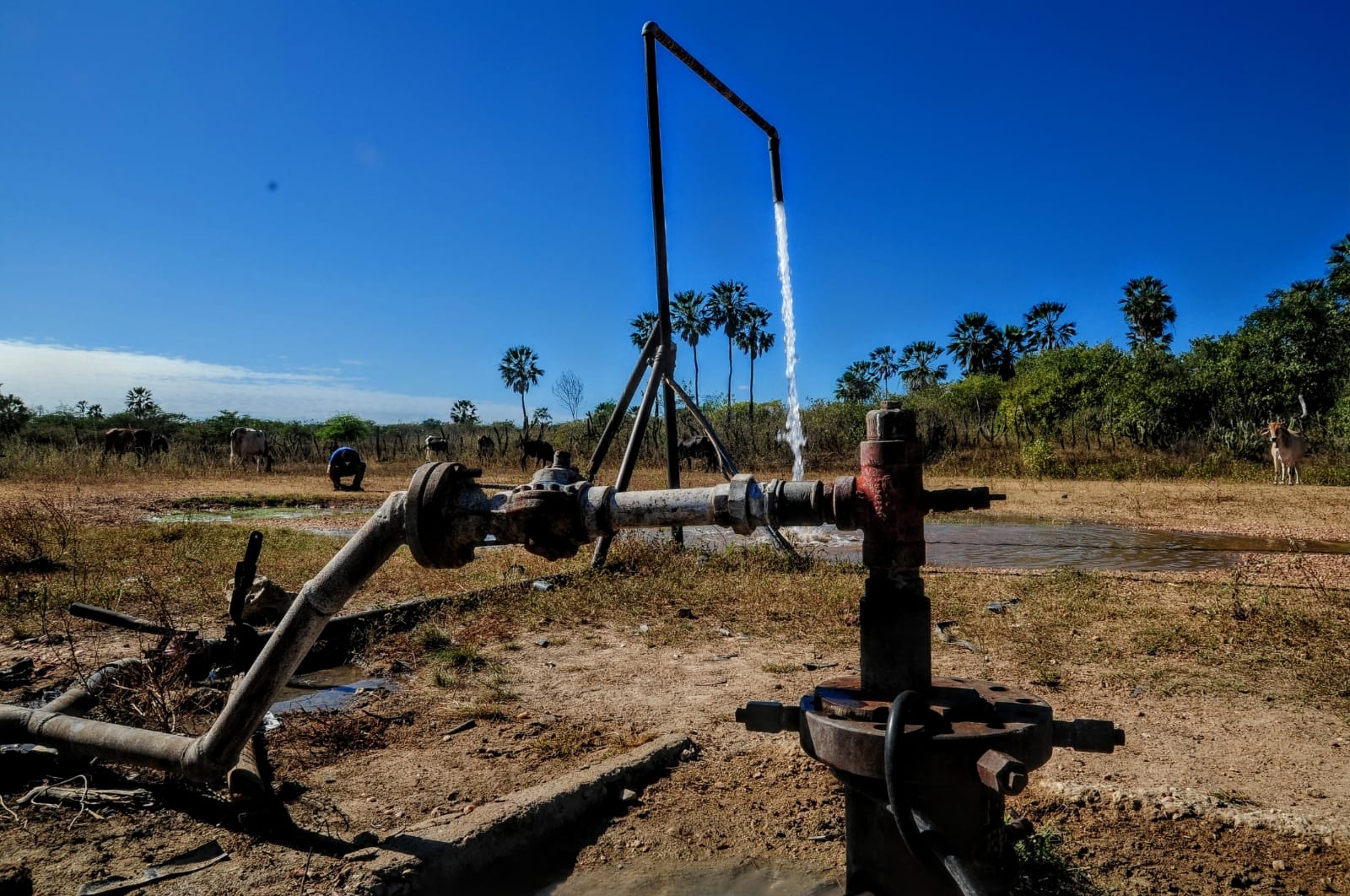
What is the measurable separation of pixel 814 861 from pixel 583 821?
0.75 metres

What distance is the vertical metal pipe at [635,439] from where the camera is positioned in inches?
252

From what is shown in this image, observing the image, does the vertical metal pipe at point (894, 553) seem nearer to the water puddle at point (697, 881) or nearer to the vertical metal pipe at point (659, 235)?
the water puddle at point (697, 881)

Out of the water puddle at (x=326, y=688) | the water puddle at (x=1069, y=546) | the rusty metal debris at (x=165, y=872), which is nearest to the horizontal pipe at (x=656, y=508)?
the rusty metal debris at (x=165, y=872)

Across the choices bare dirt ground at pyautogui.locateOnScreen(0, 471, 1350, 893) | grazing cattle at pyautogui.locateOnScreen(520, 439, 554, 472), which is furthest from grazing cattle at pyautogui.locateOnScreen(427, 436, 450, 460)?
bare dirt ground at pyautogui.locateOnScreen(0, 471, 1350, 893)

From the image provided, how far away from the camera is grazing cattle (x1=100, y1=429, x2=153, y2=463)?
81.2 feet

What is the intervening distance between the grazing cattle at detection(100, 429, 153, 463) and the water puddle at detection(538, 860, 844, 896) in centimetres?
2643

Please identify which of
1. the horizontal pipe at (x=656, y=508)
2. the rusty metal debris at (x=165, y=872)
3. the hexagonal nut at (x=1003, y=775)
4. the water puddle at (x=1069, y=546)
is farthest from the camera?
the water puddle at (x=1069, y=546)

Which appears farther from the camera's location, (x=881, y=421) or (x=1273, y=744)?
(x=1273, y=744)

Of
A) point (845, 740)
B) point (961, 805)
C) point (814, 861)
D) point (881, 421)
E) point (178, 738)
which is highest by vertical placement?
point (881, 421)

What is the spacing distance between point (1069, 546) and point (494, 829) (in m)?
8.04

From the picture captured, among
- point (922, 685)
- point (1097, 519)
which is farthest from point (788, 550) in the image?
point (1097, 519)

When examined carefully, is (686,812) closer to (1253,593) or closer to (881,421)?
(881,421)

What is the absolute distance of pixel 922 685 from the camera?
1482 mm

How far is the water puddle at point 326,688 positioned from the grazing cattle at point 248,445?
73.7ft
